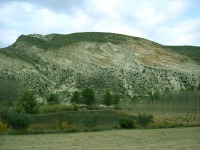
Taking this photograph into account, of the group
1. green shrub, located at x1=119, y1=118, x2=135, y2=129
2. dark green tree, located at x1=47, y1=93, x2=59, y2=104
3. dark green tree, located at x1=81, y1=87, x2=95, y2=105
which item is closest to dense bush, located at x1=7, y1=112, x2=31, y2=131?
green shrub, located at x1=119, y1=118, x2=135, y2=129

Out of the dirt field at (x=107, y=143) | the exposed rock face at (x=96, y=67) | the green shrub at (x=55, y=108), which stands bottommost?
the dirt field at (x=107, y=143)

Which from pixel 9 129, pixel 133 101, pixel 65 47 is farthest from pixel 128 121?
pixel 65 47

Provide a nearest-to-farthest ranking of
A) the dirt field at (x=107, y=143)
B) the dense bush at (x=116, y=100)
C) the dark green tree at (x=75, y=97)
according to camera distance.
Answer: the dirt field at (x=107, y=143), the dark green tree at (x=75, y=97), the dense bush at (x=116, y=100)

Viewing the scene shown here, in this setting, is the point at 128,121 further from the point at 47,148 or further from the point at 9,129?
the point at 47,148

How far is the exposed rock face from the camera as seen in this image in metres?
112

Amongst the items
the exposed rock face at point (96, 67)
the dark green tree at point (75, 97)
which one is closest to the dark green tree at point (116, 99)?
the exposed rock face at point (96, 67)

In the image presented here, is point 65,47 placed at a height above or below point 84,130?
above

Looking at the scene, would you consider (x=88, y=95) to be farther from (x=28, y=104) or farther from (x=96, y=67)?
(x=28, y=104)

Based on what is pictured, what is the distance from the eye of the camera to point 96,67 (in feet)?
391

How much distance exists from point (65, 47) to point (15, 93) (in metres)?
35.4

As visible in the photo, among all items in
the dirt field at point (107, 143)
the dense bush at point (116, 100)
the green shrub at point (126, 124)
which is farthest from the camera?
the dense bush at point (116, 100)

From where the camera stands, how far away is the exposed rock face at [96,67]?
366 feet

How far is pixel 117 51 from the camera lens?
130 m

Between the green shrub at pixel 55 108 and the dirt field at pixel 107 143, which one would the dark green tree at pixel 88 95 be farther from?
the dirt field at pixel 107 143
